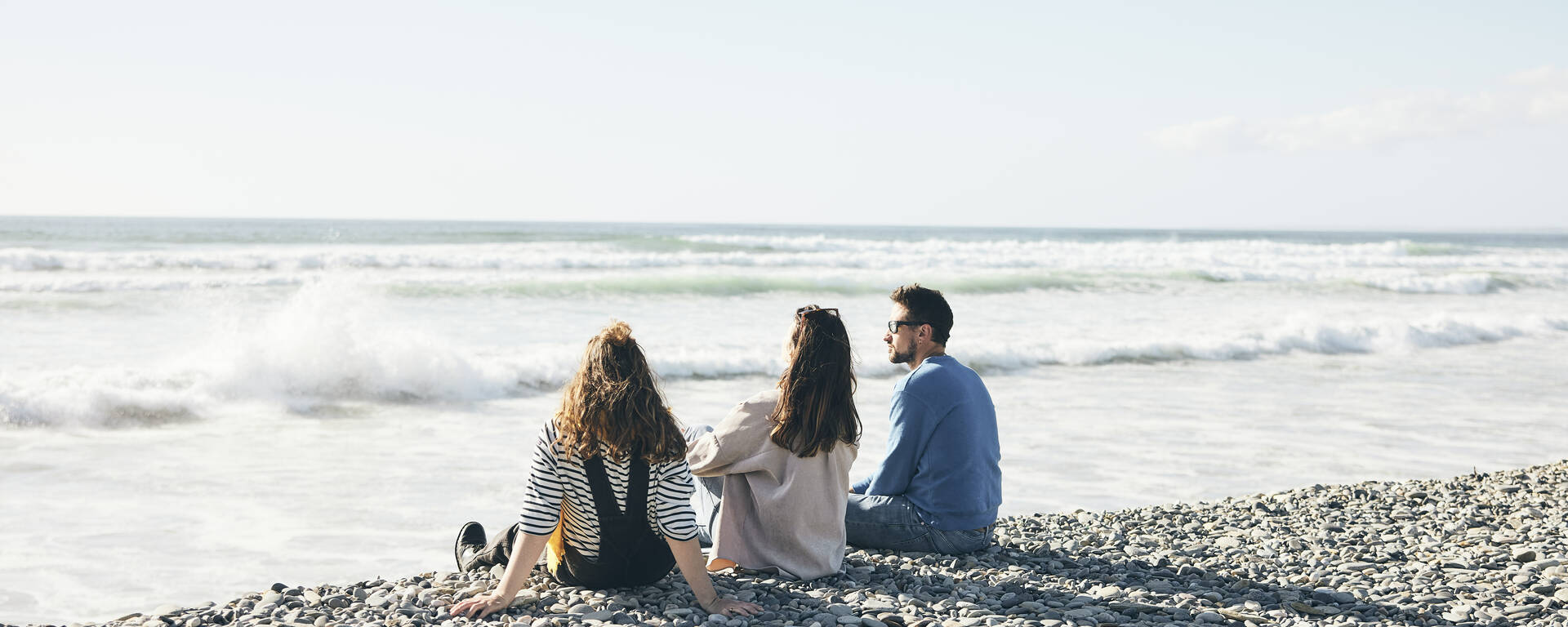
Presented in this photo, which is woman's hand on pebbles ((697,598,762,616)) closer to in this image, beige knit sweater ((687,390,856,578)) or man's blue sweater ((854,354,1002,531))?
beige knit sweater ((687,390,856,578))

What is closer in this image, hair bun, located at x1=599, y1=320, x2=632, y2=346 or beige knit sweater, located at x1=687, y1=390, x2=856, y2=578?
hair bun, located at x1=599, y1=320, x2=632, y2=346

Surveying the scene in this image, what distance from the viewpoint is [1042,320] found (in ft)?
53.0

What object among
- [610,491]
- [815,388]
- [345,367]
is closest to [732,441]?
[815,388]

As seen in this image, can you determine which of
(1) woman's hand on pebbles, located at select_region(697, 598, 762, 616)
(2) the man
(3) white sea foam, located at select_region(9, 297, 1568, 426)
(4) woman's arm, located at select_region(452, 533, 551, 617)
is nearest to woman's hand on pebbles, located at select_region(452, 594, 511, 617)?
(4) woman's arm, located at select_region(452, 533, 551, 617)

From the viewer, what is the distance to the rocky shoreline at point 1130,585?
358 cm

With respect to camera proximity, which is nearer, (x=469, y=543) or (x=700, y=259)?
(x=469, y=543)

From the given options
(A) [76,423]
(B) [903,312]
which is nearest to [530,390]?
(A) [76,423]

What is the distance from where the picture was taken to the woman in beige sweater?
3.95 meters

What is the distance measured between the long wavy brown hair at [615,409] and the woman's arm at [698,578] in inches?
12.3

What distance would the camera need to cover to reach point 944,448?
4.31 meters

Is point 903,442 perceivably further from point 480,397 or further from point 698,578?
point 480,397

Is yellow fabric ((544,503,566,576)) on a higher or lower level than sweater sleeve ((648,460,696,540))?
lower

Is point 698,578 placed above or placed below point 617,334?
below

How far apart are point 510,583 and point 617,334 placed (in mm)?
943
